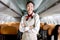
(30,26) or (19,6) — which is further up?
(19,6)

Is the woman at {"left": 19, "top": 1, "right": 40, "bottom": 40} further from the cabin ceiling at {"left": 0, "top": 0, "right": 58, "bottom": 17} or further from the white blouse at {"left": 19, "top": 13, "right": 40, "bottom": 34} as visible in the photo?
the cabin ceiling at {"left": 0, "top": 0, "right": 58, "bottom": 17}

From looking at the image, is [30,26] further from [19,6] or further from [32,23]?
[19,6]

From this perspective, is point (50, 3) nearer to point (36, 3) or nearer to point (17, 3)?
point (36, 3)

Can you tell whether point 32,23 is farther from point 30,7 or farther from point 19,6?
point 19,6

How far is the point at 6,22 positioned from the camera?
864 mm

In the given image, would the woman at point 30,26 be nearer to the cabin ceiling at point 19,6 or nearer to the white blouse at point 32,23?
the white blouse at point 32,23

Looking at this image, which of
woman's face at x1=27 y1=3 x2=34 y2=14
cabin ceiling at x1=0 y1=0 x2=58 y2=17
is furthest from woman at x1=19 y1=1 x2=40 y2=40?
cabin ceiling at x1=0 y1=0 x2=58 y2=17

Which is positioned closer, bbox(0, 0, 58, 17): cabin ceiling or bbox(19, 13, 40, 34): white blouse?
bbox(19, 13, 40, 34): white blouse

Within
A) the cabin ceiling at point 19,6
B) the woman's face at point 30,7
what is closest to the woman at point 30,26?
the woman's face at point 30,7

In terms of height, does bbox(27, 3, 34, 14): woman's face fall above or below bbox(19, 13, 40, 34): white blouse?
above

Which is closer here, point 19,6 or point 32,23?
point 32,23

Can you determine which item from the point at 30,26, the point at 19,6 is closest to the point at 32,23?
the point at 30,26

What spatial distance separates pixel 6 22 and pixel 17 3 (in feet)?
0.49

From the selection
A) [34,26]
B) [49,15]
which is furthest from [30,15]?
[49,15]
